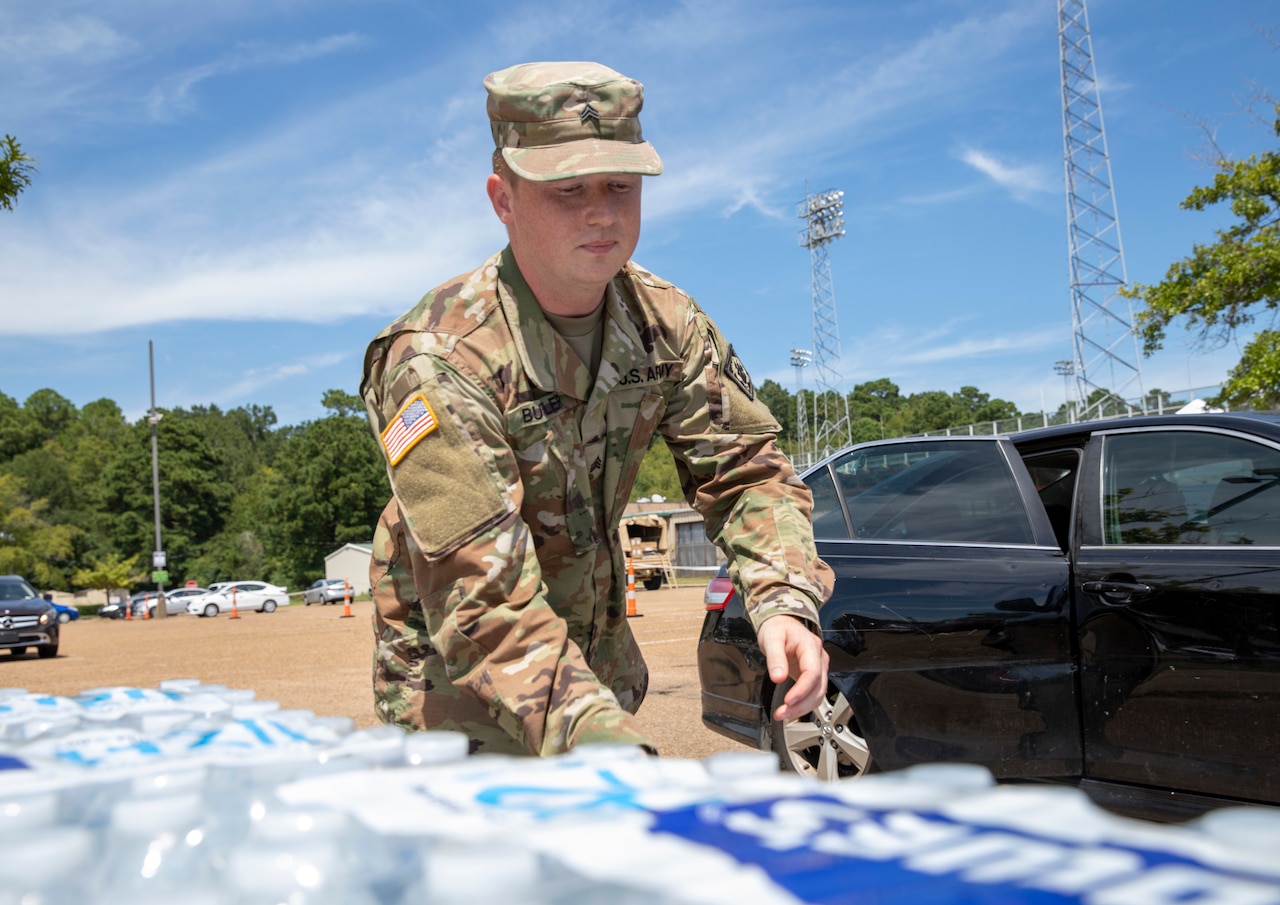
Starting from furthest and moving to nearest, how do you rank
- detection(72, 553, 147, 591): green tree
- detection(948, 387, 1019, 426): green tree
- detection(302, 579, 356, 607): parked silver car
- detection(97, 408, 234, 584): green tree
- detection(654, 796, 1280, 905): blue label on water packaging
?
detection(948, 387, 1019, 426): green tree, detection(97, 408, 234, 584): green tree, detection(72, 553, 147, 591): green tree, detection(302, 579, 356, 607): parked silver car, detection(654, 796, 1280, 905): blue label on water packaging

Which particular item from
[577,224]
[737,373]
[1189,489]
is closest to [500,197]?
[577,224]

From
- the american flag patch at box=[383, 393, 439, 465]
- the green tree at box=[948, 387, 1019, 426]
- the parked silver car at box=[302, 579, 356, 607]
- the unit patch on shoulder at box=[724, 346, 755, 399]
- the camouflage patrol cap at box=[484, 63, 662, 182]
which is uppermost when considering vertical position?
Result: the green tree at box=[948, 387, 1019, 426]

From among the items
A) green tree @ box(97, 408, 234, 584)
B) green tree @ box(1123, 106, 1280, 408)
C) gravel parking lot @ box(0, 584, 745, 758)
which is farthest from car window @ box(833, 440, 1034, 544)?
green tree @ box(97, 408, 234, 584)

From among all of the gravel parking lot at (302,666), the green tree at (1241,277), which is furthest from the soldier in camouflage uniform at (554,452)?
the green tree at (1241,277)

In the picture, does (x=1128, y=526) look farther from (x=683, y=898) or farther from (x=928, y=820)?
(x=683, y=898)

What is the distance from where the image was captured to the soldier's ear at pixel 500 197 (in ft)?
6.06

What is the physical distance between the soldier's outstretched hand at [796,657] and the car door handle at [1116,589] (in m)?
1.73

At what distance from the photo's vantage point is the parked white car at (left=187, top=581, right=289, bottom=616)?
3769cm

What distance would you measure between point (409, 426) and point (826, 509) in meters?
2.85

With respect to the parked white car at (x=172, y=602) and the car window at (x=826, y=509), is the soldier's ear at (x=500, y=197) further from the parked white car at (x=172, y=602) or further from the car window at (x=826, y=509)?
the parked white car at (x=172, y=602)

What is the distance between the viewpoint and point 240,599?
39156mm

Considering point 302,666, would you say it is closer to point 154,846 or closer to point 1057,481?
point 1057,481

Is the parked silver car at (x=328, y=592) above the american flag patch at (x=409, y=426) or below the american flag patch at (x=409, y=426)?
below

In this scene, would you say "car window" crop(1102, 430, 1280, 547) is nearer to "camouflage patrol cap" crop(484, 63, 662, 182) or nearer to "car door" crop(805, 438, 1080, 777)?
"car door" crop(805, 438, 1080, 777)
